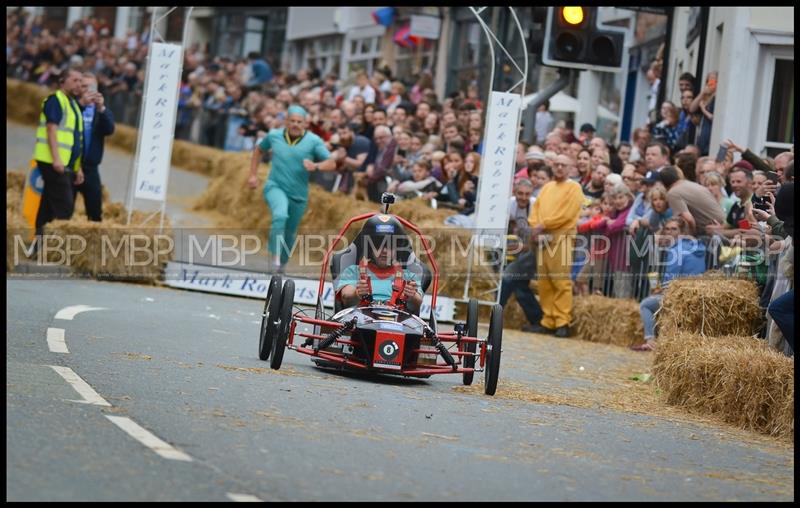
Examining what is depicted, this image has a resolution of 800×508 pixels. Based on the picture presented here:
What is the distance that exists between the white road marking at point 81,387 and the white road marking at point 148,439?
1.82 feet

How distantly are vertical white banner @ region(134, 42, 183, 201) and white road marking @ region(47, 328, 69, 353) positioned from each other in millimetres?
6906

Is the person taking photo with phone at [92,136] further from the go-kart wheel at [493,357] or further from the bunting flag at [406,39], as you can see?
the bunting flag at [406,39]

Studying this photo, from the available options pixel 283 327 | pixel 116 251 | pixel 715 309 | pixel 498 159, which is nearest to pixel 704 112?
pixel 498 159

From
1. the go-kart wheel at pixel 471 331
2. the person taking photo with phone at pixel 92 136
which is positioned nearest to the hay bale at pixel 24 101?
the person taking photo with phone at pixel 92 136

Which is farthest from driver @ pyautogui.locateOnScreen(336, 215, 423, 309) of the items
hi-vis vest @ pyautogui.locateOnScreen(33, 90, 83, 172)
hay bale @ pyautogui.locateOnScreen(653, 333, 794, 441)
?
hi-vis vest @ pyautogui.locateOnScreen(33, 90, 83, 172)

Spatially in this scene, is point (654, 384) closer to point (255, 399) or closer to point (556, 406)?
point (556, 406)

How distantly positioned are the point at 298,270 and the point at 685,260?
5.84m

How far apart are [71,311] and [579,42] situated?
601 cm

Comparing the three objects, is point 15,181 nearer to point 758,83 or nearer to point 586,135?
point 586,135

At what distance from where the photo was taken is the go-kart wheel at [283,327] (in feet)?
38.9

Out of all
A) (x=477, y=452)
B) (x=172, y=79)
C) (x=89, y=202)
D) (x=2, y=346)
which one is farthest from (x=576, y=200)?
(x=477, y=452)

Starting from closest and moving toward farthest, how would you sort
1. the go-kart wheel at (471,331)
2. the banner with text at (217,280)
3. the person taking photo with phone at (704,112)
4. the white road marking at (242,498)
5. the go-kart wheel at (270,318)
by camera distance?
the white road marking at (242,498) < the go-kart wheel at (270,318) < the go-kart wheel at (471,331) < the banner with text at (217,280) < the person taking photo with phone at (704,112)

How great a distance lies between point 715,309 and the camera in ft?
49.1

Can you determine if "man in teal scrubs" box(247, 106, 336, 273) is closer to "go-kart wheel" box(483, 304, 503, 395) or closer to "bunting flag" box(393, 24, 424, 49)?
"go-kart wheel" box(483, 304, 503, 395)
